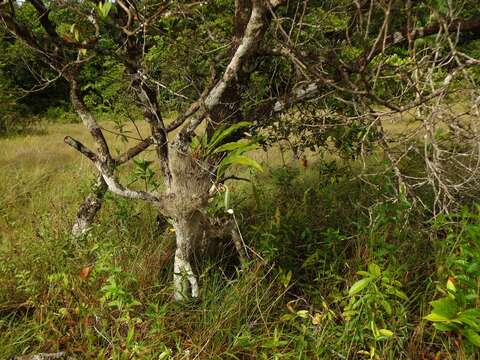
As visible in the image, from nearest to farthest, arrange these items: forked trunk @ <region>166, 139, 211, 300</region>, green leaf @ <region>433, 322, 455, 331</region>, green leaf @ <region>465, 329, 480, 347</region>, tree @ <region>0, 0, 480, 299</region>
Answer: green leaf @ <region>465, 329, 480, 347</region> < green leaf @ <region>433, 322, 455, 331</region> < tree @ <region>0, 0, 480, 299</region> < forked trunk @ <region>166, 139, 211, 300</region>

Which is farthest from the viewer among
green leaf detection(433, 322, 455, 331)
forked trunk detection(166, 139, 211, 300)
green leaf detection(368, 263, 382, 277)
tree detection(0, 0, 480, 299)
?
forked trunk detection(166, 139, 211, 300)

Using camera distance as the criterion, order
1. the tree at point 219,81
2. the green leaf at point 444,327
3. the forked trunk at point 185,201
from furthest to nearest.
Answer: the forked trunk at point 185,201, the tree at point 219,81, the green leaf at point 444,327

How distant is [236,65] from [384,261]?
149 cm

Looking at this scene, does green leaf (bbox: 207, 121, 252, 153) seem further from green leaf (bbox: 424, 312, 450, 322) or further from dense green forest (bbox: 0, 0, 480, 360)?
green leaf (bbox: 424, 312, 450, 322)

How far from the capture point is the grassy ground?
7.22 feet

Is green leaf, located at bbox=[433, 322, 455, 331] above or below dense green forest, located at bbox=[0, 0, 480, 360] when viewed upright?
below

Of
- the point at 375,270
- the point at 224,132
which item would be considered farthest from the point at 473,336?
the point at 224,132

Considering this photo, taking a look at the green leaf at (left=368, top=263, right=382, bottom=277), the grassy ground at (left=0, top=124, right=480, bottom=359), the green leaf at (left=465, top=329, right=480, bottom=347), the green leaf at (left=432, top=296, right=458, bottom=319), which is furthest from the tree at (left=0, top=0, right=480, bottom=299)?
the green leaf at (left=465, top=329, right=480, bottom=347)

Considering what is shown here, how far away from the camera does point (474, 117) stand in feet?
6.55

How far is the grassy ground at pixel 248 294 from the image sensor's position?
2.20m

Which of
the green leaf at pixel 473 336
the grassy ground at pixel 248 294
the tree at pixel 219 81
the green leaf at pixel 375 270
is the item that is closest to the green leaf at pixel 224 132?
the tree at pixel 219 81

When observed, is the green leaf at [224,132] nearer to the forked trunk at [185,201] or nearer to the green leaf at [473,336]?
the forked trunk at [185,201]

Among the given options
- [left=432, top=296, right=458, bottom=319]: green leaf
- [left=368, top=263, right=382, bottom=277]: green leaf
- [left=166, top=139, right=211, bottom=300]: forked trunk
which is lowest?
[left=432, top=296, right=458, bottom=319]: green leaf

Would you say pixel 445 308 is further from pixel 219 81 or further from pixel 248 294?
pixel 219 81
